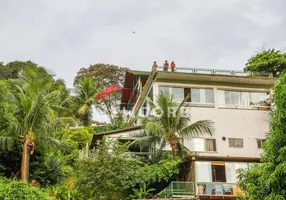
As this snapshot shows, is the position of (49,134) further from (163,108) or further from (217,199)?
(217,199)

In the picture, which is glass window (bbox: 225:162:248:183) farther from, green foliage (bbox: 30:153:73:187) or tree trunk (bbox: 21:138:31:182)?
tree trunk (bbox: 21:138:31:182)

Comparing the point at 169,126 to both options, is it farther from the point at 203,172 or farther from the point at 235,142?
the point at 235,142

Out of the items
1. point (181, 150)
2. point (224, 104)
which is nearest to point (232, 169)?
point (181, 150)

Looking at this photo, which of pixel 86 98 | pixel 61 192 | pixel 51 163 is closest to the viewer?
pixel 61 192

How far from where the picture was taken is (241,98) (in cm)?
3447

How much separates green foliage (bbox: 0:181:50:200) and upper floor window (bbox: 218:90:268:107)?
15.6m

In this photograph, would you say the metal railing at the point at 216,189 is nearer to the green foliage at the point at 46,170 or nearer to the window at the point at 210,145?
the window at the point at 210,145

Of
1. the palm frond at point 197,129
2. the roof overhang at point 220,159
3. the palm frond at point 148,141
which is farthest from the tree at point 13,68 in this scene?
the roof overhang at point 220,159

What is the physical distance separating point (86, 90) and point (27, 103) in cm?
2430

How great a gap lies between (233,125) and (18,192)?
15913 millimetres

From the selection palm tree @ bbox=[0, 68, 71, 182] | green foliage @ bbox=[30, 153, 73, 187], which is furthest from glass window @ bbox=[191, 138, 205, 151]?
palm tree @ bbox=[0, 68, 71, 182]

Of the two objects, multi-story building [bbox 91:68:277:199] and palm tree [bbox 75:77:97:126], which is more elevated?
palm tree [bbox 75:77:97:126]

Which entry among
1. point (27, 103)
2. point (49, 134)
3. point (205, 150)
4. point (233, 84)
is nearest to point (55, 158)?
point (49, 134)

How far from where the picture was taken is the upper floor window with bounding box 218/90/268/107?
34.1 metres
